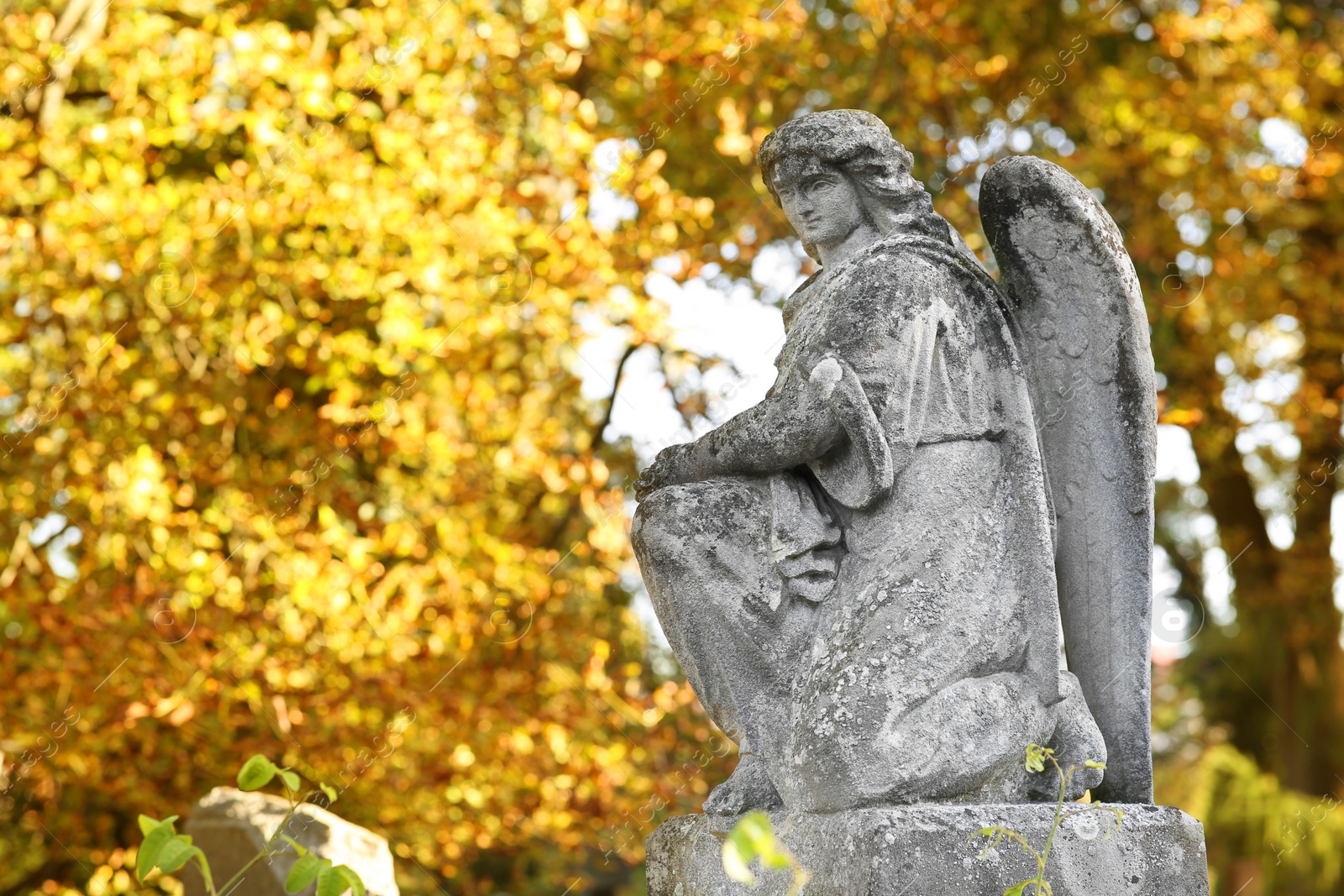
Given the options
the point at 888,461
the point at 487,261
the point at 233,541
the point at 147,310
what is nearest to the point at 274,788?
the point at 233,541

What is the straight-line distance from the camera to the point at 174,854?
2154mm

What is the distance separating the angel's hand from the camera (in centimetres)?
320

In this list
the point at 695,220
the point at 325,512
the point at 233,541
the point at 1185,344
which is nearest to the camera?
the point at 325,512

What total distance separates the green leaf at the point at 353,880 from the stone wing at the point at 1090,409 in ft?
5.68

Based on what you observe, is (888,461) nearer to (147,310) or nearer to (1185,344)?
(147,310)

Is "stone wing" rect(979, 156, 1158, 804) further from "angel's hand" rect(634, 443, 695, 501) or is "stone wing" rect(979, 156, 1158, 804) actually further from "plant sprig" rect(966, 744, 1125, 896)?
"angel's hand" rect(634, 443, 695, 501)

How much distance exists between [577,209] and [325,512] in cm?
207

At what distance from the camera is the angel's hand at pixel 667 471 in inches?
126

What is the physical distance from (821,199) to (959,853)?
1.58 meters

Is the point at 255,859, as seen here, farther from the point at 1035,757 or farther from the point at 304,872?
the point at 1035,757

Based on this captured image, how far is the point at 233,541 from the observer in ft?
22.9

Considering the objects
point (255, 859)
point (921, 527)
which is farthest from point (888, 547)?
point (255, 859)

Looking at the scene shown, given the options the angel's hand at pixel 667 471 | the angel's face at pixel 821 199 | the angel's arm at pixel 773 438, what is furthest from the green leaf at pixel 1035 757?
the angel's face at pixel 821 199

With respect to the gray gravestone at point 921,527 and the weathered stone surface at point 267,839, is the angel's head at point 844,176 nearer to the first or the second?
the gray gravestone at point 921,527
